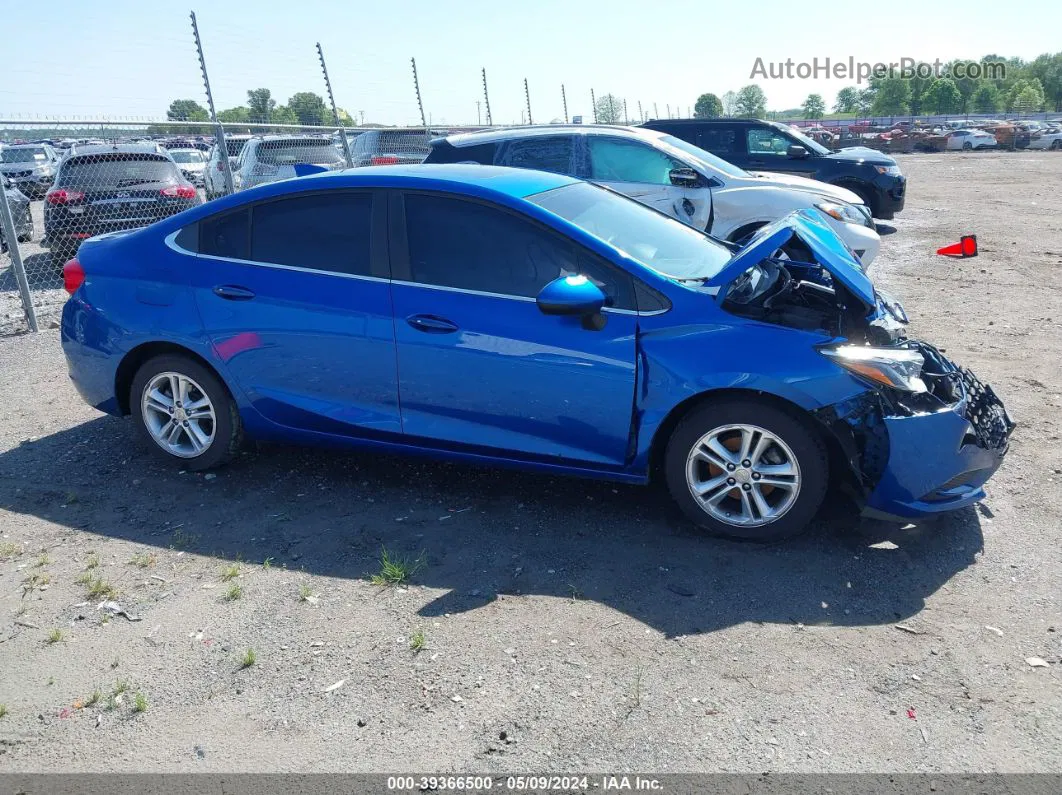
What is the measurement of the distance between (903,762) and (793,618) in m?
0.85

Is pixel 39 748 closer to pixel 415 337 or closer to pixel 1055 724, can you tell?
pixel 415 337

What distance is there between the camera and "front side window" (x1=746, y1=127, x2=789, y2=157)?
1361 cm

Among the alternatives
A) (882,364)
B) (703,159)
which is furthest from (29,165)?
(882,364)

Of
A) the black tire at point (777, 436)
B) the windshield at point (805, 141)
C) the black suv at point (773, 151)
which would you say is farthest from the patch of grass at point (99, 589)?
the windshield at point (805, 141)

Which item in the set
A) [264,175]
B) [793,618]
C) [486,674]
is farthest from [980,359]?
[264,175]

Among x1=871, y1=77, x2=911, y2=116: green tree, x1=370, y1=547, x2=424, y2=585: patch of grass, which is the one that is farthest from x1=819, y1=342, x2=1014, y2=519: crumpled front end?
x1=871, y1=77, x2=911, y2=116: green tree

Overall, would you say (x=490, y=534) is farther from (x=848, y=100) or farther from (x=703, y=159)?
(x=848, y=100)

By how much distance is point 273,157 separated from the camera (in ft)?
45.3

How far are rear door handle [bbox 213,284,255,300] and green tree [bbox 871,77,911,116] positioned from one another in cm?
13251

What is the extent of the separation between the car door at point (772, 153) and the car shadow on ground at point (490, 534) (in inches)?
402

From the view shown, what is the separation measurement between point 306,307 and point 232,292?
0.48 metres

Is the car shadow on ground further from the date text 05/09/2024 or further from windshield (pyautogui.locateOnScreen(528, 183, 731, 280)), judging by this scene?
windshield (pyautogui.locateOnScreen(528, 183, 731, 280))

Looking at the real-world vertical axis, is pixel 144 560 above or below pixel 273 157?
below

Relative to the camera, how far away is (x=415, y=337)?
4406mm
